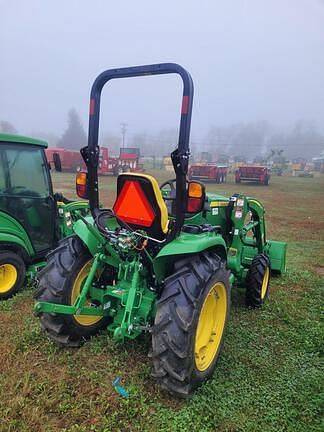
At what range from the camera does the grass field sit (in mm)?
2504

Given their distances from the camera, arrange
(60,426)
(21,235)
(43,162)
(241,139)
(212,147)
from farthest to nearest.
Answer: (241,139) → (212,147) → (43,162) → (21,235) → (60,426)

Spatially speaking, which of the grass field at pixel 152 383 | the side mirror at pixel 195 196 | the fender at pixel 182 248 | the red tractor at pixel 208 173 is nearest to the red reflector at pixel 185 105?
the side mirror at pixel 195 196

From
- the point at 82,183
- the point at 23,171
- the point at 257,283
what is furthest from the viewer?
the point at 23,171

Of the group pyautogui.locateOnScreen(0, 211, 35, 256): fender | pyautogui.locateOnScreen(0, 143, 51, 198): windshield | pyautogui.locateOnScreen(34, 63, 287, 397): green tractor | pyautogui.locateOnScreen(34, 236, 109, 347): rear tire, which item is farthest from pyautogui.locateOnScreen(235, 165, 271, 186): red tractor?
pyautogui.locateOnScreen(34, 236, 109, 347): rear tire

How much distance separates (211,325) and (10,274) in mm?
2777

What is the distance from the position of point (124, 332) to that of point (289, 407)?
54.9 inches

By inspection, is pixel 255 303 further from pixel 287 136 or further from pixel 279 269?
pixel 287 136

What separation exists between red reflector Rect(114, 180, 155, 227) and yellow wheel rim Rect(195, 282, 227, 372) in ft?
2.67

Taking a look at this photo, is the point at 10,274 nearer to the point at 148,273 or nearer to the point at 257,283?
the point at 148,273

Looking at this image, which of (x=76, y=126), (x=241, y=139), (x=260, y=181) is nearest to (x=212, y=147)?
(x=241, y=139)

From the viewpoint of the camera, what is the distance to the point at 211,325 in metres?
3.22

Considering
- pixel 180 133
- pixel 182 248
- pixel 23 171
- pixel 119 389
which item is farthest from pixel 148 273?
pixel 23 171

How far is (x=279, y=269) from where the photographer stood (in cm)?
547

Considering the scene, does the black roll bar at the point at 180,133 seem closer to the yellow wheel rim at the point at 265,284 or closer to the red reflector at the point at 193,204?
the red reflector at the point at 193,204
